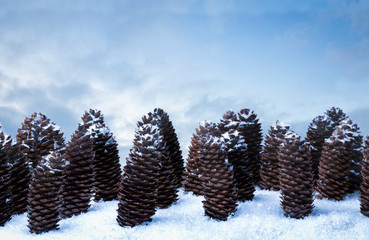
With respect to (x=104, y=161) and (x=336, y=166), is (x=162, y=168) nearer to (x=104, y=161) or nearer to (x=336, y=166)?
(x=104, y=161)

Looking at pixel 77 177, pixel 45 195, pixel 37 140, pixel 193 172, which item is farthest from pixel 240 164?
pixel 37 140

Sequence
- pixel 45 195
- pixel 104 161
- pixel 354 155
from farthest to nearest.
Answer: pixel 354 155 < pixel 104 161 < pixel 45 195

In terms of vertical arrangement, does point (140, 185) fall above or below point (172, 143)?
below

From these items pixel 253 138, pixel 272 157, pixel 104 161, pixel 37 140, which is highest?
pixel 253 138

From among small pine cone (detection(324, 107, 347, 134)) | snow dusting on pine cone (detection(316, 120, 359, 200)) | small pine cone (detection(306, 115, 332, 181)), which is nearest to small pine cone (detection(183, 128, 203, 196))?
snow dusting on pine cone (detection(316, 120, 359, 200))

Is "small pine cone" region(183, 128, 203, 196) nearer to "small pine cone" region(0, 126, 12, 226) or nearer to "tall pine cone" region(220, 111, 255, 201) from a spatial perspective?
"tall pine cone" region(220, 111, 255, 201)

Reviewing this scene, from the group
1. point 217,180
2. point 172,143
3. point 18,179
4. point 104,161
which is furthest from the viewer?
point 172,143

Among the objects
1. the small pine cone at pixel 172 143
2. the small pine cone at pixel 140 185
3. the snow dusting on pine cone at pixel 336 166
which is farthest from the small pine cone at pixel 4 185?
the snow dusting on pine cone at pixel 336 166

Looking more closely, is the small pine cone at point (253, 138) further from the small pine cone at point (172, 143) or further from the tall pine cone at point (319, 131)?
the small pine cone at point (172, 143)

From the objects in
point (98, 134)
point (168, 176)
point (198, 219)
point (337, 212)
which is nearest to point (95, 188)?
point (98, 134)
